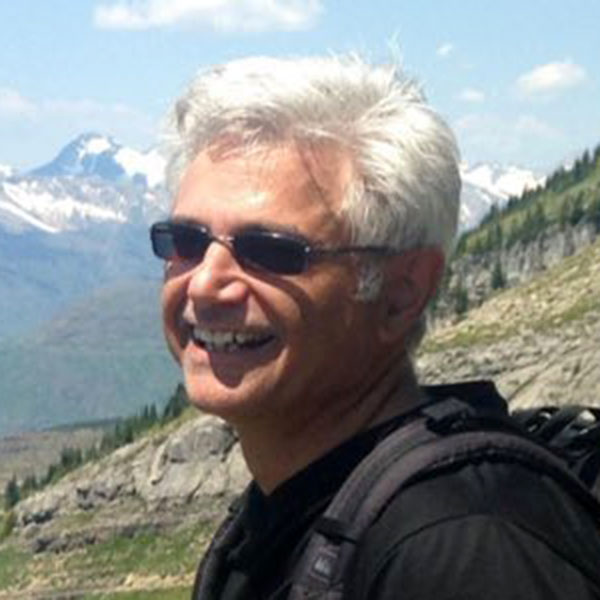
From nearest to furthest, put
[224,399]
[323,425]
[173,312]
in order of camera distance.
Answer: [224,399] → [323,425] → [173,312]

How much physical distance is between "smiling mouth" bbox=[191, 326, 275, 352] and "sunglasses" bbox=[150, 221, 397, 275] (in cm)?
25

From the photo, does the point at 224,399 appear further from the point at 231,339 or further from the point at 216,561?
the point at 216,561

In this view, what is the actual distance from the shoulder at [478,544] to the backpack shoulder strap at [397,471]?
0.15ft

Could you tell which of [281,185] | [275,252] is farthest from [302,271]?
[281,185]

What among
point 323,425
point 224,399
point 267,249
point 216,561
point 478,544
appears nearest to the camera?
point 478,544

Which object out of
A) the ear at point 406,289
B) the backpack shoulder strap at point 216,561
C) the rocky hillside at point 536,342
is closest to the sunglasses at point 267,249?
the ear at point 406,289

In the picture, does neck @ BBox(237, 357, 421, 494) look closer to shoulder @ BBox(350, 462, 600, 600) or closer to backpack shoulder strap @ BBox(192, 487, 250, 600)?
backpack shoulder strap @ BBox(192, 487, 250, 600)

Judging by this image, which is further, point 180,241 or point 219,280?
point 180,241

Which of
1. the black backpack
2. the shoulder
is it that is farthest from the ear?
the shoulder

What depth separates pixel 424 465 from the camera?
559cm

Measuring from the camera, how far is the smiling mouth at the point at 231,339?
6246 millimetres

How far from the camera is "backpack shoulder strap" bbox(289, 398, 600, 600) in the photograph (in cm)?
551

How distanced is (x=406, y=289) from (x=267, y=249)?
66cm

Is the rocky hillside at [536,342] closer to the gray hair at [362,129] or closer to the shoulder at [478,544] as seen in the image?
the gray hair at [362,129]
